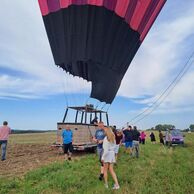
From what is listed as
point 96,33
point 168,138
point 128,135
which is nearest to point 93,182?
point 96,33

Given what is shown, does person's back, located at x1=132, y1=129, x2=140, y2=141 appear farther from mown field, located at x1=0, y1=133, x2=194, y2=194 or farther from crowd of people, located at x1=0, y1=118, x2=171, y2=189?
mown field, located at x1=0, y1=133, x2=194, y2=194

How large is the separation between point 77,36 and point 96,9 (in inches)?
50.0

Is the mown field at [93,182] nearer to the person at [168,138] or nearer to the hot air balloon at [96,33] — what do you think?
the hot air balloon at [96,33]

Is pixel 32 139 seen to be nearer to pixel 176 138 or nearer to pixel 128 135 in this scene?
pixel 176 138

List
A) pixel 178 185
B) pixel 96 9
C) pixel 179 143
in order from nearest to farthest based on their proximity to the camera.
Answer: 1. pixel 178 185
2. pixel 96 9
3. pixel 179 143

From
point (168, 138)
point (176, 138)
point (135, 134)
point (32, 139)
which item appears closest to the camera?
point (135, 134)

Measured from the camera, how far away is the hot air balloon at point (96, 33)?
13.3 metres

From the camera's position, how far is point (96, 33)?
1351 cm

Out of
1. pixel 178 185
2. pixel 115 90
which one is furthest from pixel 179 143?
pixel 178 185

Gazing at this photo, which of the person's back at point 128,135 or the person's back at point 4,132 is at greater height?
the person's back at point 128,135

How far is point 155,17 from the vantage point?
16.0m

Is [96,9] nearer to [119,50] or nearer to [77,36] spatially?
[77,36]

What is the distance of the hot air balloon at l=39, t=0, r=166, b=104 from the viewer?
43.7ft

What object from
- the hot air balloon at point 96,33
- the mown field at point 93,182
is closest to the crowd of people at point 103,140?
the mown field at point 93,182
